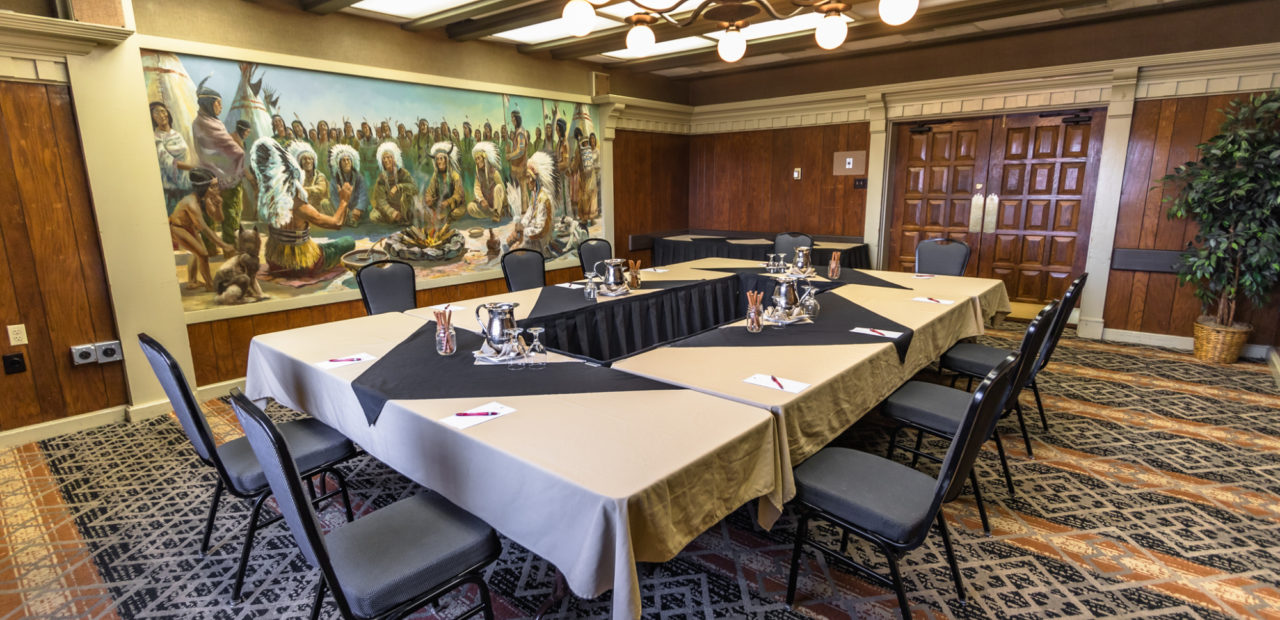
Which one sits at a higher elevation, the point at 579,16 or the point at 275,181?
the point at 579,16

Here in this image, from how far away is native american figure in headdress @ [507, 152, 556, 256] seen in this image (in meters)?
6.10

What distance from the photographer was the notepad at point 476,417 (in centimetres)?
178

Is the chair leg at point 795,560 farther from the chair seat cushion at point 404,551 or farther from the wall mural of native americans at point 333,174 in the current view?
the wall mural of native americans at point 333,174

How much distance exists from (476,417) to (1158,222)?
602 cm

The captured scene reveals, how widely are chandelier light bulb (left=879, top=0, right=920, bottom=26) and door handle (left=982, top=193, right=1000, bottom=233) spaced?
416cm

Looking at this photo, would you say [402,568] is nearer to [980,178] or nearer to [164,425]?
[164,425]

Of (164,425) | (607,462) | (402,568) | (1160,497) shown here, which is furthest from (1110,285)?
(164,425)

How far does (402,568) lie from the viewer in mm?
1545

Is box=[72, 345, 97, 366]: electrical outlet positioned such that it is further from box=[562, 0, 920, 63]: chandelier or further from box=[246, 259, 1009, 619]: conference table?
box=[562, 0, 920, 63]: chandelier

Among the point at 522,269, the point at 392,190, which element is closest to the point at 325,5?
the point at 392,190

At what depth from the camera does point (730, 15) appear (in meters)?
3.02

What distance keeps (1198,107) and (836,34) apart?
3986 millimetres

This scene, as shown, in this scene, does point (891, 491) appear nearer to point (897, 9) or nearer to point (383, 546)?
point (383, 546)

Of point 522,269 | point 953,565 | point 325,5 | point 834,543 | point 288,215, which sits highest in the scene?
point 325,5
